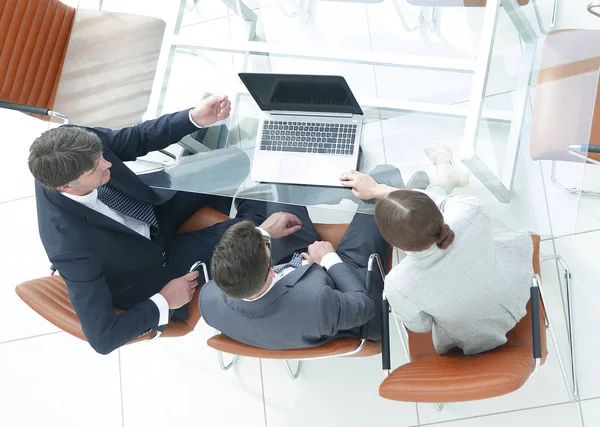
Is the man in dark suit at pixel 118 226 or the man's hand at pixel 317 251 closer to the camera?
the man in dark suit at pixel 118 226

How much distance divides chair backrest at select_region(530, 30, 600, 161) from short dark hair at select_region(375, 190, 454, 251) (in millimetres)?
694

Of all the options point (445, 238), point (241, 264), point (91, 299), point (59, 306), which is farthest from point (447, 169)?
point (59, 306)

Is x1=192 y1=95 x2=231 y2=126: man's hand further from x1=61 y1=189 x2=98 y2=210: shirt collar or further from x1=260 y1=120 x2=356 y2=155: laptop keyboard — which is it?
x1=61 y1=189 x2=98 y2=210: shirt collar

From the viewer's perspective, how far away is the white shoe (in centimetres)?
205

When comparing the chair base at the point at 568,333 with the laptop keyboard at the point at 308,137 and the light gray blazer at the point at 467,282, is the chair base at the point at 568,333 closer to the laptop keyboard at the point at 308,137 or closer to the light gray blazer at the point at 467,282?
the light gray blazer at the point at 467,282

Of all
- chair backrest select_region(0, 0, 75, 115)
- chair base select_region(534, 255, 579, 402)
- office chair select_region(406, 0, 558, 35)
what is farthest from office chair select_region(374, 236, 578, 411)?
chair backrest select_region(0, 0, 75, 115)

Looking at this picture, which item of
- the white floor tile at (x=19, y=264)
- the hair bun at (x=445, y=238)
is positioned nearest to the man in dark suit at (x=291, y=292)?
the hair bun at (x=445, y=238)

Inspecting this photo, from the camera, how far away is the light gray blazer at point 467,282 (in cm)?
176

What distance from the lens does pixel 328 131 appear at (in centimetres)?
224

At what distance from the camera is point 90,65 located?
9.54 ft

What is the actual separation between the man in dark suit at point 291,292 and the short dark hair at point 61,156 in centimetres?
54

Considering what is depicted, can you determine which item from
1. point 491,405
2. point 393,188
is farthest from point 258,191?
point 491,405

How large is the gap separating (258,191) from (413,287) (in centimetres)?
73

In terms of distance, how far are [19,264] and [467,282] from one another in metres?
2.39
